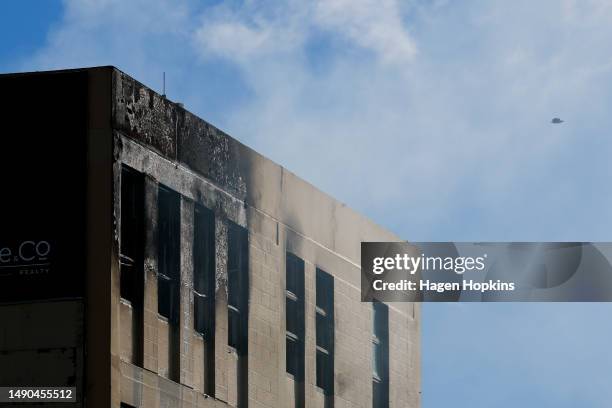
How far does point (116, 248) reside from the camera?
55.3 metres

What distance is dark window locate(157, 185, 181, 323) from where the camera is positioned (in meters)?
58.2

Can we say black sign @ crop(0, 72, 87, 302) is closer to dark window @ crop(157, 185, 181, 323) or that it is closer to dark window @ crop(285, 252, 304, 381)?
dark window @ crop(157, 185, 181, 323)

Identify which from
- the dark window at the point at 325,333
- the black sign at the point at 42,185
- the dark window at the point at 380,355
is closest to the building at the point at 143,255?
the black sign at the point at 42,185

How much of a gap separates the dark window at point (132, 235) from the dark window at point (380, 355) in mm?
18268

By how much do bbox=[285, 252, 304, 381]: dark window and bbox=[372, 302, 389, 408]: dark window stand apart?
632 centimetres

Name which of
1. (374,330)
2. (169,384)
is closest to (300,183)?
(374,330)

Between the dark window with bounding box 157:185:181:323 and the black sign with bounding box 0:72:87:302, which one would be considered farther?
the dark window with bounding box 157:185:181:323

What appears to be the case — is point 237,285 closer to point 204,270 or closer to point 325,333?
point 204,270

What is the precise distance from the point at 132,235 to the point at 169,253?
1.92 meters

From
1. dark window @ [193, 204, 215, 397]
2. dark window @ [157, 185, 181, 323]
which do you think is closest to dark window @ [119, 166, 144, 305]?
dark window @ [157, 185, 181, 323]

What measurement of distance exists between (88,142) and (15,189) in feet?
7.05

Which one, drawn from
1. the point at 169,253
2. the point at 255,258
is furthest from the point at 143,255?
the point at 255,258

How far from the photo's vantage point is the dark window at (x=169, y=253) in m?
58.2

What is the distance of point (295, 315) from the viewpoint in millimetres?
67938
